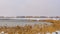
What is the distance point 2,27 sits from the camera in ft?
2.34

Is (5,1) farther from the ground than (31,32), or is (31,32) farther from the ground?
(5,1)

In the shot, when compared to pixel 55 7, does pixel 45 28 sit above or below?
below

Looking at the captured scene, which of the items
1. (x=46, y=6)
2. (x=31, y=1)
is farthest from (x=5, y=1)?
(x=46, y=6)

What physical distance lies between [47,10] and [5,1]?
1.50 feet

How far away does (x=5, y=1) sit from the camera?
3.61 ft

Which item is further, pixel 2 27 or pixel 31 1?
pixel 31 1

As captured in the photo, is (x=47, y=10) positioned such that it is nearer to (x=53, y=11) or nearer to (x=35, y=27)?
(x=53, y=11)

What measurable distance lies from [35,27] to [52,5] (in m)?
0.49

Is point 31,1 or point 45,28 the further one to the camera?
point 31,1

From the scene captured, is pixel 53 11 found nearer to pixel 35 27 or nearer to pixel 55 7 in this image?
pixel 55 7

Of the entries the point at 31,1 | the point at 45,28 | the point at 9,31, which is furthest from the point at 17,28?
the point at 31,1

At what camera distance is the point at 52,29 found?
0.74 meters

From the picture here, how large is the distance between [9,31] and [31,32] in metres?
0.15

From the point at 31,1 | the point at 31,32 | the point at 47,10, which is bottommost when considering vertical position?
the point at 31,32
